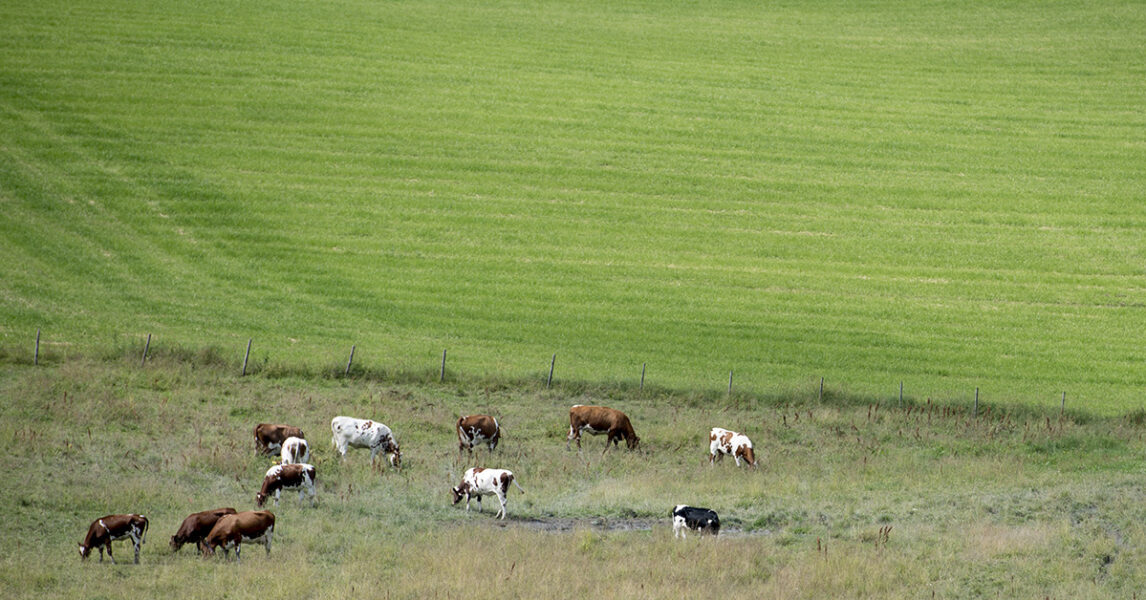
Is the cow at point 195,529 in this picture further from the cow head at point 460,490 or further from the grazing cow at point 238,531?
the cow head at point 460,490

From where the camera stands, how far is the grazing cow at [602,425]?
2927 centimetres

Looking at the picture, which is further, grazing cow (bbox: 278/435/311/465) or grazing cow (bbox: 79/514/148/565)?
grazing cow (bbox: 278/435/311/465)

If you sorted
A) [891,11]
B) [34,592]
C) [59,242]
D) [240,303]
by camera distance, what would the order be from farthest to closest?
[891,11], [59,242], [240,303], [34,592]

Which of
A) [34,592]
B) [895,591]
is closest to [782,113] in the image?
[895,591]

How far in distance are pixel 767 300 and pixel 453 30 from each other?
33.1 m

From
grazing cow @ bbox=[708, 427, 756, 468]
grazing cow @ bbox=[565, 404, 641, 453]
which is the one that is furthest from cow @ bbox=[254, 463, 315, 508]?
grazing cow @ bbox=[708, 427, 756, 468]

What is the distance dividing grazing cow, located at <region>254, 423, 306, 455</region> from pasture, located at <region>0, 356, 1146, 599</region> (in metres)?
0.59

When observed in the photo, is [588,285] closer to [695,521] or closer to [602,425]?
[602,425]

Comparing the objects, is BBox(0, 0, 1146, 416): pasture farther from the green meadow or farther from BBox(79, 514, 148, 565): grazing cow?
BBox(79, 514, 148, 565): grazing cow

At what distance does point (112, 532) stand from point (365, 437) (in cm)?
833

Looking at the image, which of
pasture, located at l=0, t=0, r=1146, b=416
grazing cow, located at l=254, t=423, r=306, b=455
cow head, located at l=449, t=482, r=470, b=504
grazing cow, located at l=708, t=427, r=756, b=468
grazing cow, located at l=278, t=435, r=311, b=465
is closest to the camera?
cow head, located at l=449, t=482, r=470, b=504

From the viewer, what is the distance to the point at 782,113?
201ft

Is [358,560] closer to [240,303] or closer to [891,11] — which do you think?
[240,303]

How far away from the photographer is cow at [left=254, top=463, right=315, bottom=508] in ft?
73.9
